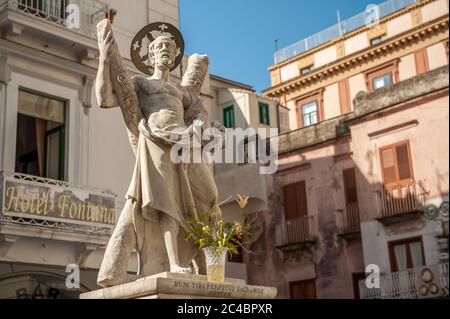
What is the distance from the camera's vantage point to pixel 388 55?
2956 centimetres

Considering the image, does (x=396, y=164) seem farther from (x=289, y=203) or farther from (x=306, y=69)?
(x=306, y=69)

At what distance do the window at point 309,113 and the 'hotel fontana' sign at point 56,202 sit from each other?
1825cm

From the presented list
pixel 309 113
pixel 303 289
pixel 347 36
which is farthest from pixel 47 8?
pixel 309 113

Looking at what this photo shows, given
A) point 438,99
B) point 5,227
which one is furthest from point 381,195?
point 5,227

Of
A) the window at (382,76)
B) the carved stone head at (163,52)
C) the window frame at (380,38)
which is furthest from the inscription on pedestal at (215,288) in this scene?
the window frame at (380,38)

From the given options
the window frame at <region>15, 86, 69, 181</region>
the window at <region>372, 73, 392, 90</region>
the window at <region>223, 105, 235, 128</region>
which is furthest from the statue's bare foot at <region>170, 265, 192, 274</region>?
the window at <region>372, 73, 392, 90</region>

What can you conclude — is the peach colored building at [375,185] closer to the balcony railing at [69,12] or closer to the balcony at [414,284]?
the balcony at [414,284]

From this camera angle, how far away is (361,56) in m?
30.2

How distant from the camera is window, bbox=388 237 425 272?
21.6 metres

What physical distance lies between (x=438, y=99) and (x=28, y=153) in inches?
512

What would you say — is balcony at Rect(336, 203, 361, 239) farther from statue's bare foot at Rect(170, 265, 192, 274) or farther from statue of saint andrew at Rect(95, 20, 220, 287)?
statue's bare foot at Rect(170, 265, 192, 274)

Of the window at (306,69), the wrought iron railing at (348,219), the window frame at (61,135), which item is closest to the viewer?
the window frame at (61,135)

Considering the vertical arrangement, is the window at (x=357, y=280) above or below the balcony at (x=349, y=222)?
below

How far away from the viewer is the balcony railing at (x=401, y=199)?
22000 millimetres
